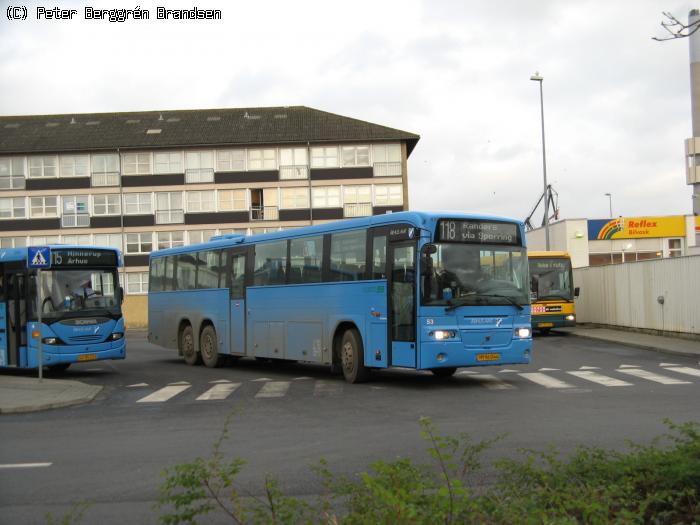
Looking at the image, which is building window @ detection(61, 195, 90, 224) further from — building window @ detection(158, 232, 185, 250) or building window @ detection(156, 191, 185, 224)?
building window @ detection(158, 232, 185, 250)

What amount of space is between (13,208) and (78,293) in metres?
51.1

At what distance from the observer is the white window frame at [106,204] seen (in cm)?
6569

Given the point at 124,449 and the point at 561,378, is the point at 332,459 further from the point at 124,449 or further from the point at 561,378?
the point at 561,378

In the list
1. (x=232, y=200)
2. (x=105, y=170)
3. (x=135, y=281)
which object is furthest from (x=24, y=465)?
(x=105, y=170)

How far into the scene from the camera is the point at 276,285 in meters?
18.6

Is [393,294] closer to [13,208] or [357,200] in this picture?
[357,200]

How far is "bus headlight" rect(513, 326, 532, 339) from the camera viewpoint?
15414 millimetres

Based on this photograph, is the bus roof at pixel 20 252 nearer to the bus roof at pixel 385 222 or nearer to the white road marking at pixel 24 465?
the bus roof at pixel 385 222

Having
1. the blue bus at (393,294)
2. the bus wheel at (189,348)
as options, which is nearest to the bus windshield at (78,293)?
the bus wheel at (189,348)

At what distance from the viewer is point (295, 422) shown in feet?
36.8

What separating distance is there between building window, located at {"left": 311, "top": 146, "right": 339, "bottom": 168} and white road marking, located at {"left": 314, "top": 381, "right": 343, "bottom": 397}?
165ft

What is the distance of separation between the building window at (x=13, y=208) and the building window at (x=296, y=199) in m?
20.4

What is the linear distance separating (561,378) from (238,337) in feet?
25.3

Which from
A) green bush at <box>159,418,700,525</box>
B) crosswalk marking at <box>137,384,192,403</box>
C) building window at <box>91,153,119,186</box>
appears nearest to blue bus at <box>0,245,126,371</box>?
crosswalk marking at <box>137,384,192,403</box>
